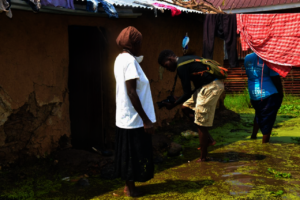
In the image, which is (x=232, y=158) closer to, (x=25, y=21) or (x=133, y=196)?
(x=133, y=196)

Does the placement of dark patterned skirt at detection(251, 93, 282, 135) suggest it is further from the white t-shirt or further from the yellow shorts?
the white t-shirt

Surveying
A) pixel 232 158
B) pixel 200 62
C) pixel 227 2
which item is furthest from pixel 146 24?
pixel 227 2

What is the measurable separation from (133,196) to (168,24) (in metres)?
4.19

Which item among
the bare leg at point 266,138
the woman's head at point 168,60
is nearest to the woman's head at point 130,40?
the woman's head at point 168,60

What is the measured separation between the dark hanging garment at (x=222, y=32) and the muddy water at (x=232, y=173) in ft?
5.19

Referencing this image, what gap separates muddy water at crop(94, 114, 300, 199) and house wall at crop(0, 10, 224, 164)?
59.3 inches

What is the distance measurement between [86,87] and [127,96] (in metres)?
2.41

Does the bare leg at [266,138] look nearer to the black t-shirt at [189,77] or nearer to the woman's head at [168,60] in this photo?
the black t-shirt at [189,77]

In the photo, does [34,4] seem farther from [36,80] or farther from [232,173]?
[232,173]

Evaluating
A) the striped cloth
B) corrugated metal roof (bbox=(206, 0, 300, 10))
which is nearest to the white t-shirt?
the striped cloth

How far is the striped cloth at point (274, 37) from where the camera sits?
227 inches

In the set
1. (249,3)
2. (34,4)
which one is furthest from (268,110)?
(249,3)

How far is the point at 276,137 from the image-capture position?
6.23m

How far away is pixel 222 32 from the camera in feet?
21.2
